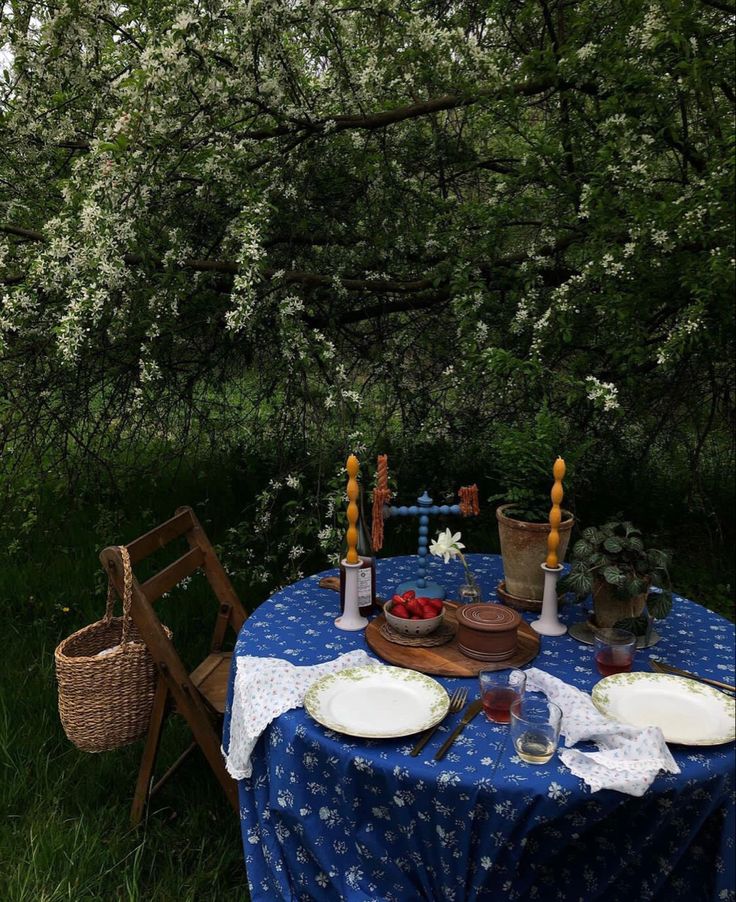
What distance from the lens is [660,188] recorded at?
10.3ft

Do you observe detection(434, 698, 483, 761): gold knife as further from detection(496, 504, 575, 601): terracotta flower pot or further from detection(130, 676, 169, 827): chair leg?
detection(130, 676, 169, 827): chair leg

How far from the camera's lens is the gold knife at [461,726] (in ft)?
5.32

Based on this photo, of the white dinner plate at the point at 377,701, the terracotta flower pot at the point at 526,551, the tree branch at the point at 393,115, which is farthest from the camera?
the tree branch at the point at 393,115

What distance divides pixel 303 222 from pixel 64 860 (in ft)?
10.00

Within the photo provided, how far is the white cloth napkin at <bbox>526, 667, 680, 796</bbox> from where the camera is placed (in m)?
1.50

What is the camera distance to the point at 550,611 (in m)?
2.24

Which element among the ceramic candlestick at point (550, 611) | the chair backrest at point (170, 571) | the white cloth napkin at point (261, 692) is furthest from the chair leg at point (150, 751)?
the ceramic candlestick at point (550, 611)

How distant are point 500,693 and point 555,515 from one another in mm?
634

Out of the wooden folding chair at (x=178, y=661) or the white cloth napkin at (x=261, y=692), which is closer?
the white cloth napkin at (x=261, y=692)

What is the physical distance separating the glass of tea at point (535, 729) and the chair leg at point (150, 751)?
1367mm

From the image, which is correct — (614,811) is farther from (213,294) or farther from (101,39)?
(101,39)

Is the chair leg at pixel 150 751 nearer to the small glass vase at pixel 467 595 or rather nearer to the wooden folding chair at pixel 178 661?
the wooden folding chair at pixel 178 661

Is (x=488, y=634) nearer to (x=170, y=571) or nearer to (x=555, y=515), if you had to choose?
(x=555, y=515)

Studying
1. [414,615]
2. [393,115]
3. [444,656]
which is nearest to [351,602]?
[414,615]
